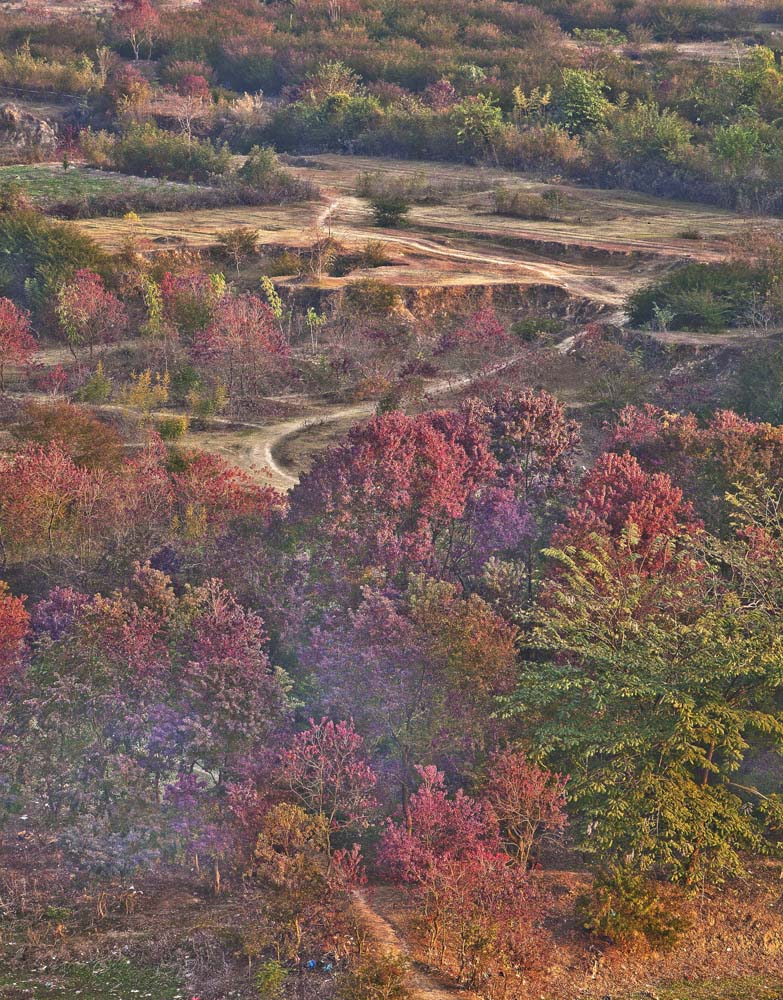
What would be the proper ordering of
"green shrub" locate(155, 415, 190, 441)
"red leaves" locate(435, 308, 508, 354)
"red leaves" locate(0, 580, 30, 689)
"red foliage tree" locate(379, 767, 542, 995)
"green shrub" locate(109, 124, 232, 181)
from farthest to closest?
"green shrub" locate(109, 124, 232, 181)
"red leaves" locate(435, 308, 508, 354)
"green shrub" locate(155, 415, 190, 441)
"red leaves" locate(0, 580, 30, 689)
"red foliage tree" locate(379, 767, 542, 995)

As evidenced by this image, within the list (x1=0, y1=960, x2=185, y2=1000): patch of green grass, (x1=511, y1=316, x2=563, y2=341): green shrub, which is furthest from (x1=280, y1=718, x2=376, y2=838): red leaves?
(x1=511, y1=316, x2=563, y2=341): green shrub

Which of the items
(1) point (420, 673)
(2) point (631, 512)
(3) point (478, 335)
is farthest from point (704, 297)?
(1) point (420, 673)

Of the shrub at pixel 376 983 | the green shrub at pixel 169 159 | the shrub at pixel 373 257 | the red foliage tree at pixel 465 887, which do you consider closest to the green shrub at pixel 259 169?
the green shrub at pixel 169 159

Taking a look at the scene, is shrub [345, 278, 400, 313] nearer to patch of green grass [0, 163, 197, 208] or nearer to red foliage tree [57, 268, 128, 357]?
red foliage tree [57, 268, 128, 357]

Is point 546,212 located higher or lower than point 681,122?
lower

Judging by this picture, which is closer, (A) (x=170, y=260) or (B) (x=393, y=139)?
(A) (x=170, y=260)

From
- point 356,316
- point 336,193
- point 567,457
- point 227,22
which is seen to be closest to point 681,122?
point 336,193

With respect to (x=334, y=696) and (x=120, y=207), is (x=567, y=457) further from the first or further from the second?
(x=120, y=207)
